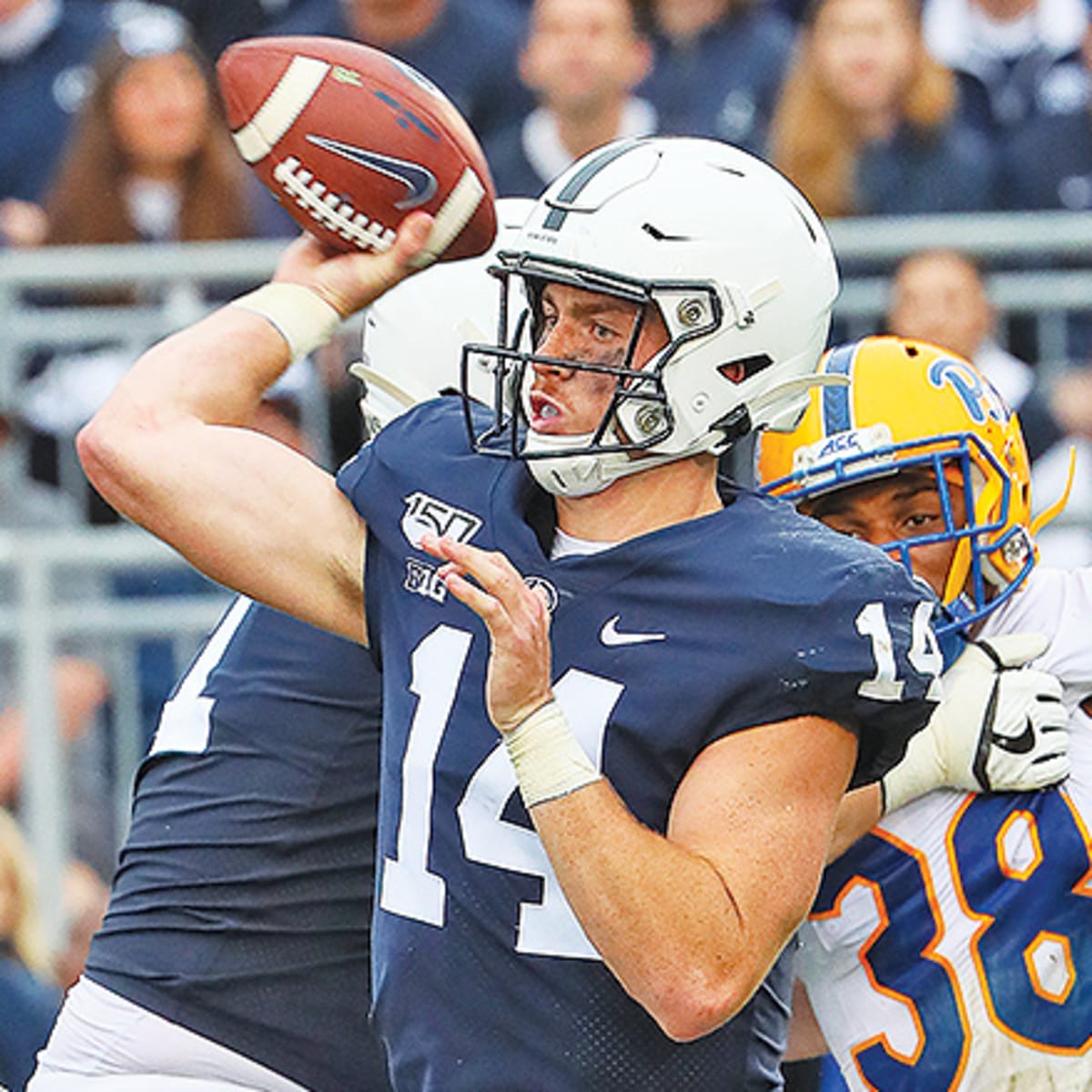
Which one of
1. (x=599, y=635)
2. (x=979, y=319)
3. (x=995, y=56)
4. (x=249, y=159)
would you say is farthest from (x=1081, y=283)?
(x=599, y=635)

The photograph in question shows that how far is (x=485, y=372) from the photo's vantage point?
344cm

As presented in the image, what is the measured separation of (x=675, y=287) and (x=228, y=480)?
61cm

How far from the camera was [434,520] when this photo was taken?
2.80m

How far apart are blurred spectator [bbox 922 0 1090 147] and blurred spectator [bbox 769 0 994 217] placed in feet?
0.82

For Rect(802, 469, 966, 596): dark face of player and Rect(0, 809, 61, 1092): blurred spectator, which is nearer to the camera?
Rect(802, 469, 966, 596): dark face of player

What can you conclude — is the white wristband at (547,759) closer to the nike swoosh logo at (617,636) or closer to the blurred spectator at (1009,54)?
the nike swoosh logo at (617,636)

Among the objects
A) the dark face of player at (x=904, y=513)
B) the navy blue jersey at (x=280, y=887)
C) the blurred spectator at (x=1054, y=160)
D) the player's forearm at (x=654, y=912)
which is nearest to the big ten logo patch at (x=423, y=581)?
the player's forearm at (x=654, y=912)

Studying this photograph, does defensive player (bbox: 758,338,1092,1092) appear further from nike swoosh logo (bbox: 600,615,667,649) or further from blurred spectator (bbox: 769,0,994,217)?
blurred spectator (bbox: 769,0,994,217)

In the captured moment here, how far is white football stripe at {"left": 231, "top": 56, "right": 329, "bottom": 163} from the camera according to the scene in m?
3.20

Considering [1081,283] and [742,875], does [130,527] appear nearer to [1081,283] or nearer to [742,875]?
[1081,283]

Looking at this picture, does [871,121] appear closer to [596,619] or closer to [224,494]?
[224,494]

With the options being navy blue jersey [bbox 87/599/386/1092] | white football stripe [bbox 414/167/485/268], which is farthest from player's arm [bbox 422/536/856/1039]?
navy blue jersey [bbox 87/599/386/1092]

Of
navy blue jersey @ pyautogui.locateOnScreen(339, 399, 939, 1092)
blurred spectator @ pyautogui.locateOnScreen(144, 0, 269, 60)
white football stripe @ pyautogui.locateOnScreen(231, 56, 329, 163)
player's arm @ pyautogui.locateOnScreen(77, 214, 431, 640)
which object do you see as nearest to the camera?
navy blue jersey @ pyautogui.locateOnScreen(339, 399, 939, 1092)

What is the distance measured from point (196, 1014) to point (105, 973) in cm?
16
